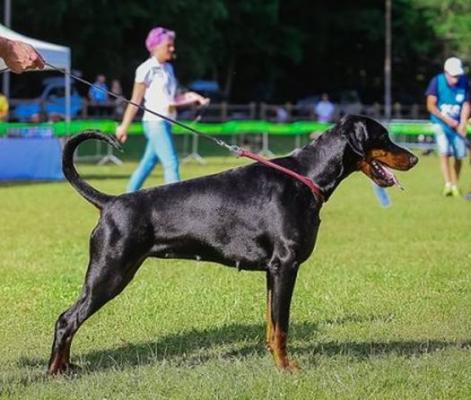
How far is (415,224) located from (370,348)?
6.45 metres

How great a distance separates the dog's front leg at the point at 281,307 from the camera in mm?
5602

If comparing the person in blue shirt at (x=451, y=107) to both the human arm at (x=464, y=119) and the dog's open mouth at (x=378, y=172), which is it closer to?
the human arm at (x=464, y=119)

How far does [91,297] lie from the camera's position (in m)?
5.53

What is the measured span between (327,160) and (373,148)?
26 cm

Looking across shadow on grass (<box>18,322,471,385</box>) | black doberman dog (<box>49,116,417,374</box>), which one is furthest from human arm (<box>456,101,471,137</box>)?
black doberman dog (<box>49,116,417,374</box>)

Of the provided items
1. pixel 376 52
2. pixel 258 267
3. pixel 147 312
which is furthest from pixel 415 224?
pixel 376 52

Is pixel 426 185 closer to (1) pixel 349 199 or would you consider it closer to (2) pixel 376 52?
(1) pixel 349 199

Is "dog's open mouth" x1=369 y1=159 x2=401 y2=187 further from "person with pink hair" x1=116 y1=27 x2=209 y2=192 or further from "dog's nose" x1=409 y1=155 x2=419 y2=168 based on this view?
"person with pink hair" x1=116 y1=27 x2=209 y2=192

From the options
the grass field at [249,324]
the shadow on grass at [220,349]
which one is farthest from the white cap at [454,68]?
the shadow on grass at [220,349]

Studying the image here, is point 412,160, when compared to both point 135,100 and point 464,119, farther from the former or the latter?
point 464,119

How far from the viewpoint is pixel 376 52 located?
57.7 metres

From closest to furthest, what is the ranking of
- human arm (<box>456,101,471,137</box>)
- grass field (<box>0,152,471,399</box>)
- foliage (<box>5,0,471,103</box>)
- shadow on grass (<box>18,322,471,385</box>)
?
1. grass field (<box>0,152,471,399</box>)
2. shadow on grass (<box>18,322,471,385</box>)
3. human arm (<box>456,101,471,137</box>)
4. foliage (<box>5,0,471,103</box>)

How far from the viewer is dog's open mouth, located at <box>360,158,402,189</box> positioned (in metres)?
5.92

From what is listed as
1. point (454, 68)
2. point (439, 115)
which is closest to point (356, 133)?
point (439, 115)
